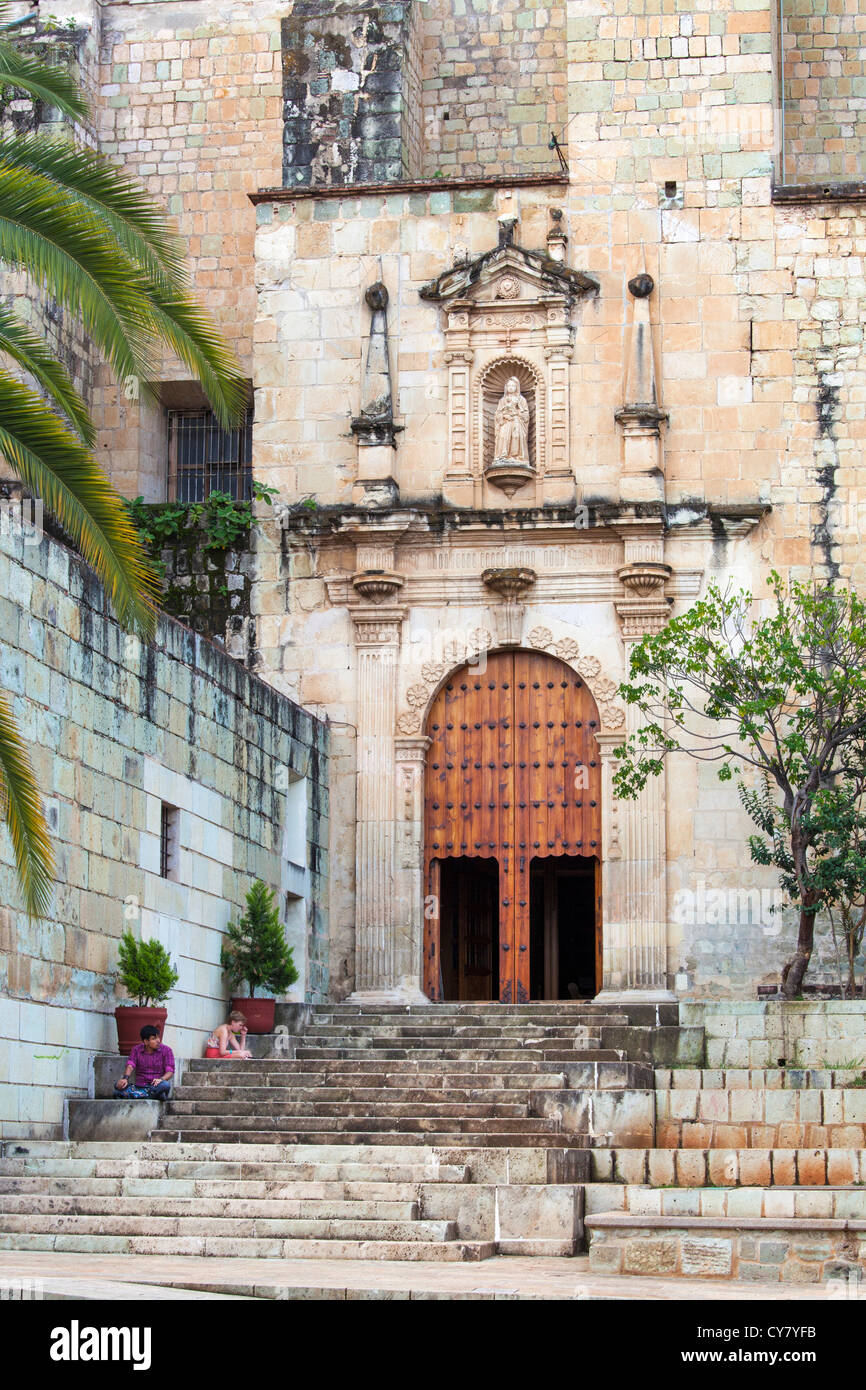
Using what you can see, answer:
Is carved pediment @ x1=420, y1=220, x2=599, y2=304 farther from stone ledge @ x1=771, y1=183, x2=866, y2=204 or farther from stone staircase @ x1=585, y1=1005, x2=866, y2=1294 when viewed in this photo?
stone staircase @ x1=585, y1=1005, x2=866, y2=1294

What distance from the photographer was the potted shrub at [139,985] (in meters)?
15.7

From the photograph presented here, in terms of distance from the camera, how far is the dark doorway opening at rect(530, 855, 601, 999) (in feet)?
76.9

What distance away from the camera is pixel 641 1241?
1102cm

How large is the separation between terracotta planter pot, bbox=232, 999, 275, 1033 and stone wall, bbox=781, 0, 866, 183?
11671 millimetres

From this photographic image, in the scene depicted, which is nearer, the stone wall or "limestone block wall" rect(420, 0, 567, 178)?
the stone wall

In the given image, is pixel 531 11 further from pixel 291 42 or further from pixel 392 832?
pixel 392 832

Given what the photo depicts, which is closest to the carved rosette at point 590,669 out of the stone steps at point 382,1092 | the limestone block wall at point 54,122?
the stone steps at point 382,1092

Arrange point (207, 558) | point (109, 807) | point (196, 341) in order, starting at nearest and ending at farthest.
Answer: point (196, 341) < point (109, 807) < point (207, 558)

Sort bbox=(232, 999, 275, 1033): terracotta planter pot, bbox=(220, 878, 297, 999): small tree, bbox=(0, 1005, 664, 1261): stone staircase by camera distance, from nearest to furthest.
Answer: bbox=(0, 1005, 664, 1261): stone staircase
bbox=(232, 999, 275, 1033): terracotta planter pot
bbox=(220, 878, 297, 999): small tree

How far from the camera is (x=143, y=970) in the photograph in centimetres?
1584

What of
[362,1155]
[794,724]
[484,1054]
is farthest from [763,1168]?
[794,724]

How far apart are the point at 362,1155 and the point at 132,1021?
2.54 meters

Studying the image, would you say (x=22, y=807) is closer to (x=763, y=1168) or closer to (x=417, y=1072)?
(x=763, y=1168)

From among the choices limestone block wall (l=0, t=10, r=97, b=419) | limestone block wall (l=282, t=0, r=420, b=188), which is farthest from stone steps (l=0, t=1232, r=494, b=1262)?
limestone block wall (l=282, t=0, r=420, b=188)
